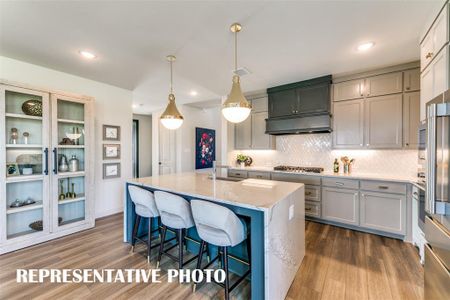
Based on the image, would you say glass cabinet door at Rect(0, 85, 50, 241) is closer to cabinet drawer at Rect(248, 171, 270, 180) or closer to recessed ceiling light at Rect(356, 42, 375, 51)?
cabinet drawer at Rect(248, 171, 270, 180)

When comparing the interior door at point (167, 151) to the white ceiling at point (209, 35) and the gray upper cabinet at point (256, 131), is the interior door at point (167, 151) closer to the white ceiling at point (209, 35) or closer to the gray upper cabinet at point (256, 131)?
the gray upper cabinet at point (256, 131)

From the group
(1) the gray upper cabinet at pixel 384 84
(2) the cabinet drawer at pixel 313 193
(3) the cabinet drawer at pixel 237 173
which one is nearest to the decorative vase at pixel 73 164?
(3) the cabinet drawer at pixel 237 173

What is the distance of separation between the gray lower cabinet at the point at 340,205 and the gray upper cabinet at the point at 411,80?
1670 millimetres

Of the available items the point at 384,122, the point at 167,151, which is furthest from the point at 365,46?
the point at 167,151

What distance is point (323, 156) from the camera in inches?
150

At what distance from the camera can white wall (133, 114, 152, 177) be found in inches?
280

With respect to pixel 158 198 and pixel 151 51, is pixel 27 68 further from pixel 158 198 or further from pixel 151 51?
pixel 158 198

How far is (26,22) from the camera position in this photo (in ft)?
6.36

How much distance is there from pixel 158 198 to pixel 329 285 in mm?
1843

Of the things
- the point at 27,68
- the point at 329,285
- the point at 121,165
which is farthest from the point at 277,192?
the point at 27,68

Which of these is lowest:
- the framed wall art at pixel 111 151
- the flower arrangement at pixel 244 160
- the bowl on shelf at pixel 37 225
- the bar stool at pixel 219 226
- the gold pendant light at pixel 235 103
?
the bowl on shelf at pixel 37 225

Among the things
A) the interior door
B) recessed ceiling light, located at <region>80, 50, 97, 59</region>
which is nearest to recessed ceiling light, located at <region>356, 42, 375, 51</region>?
recessed ceiling light, located at <region>80, 50, 97, 59</region>

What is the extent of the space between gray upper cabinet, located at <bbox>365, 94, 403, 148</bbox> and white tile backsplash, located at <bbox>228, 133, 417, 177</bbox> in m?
0.29

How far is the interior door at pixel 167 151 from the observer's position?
587 centimetres
